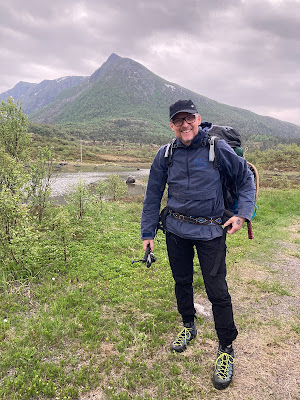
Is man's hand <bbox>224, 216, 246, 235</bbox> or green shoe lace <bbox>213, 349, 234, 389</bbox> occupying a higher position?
man's hand <bbox>224, 216, 246, 235</bbox>

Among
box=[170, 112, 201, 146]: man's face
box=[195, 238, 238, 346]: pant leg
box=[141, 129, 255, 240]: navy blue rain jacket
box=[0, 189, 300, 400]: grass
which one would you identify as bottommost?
box=[0, 189, 300, 400]: grass

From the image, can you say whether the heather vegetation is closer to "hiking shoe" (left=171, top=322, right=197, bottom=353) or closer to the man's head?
"hiking shoe" (left=171, top=322, right=197, bottom=353)

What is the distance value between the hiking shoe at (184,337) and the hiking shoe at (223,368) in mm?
567

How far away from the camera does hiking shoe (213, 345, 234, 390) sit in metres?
3.09

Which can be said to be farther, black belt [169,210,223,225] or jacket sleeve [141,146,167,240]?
jacket sleeve [141,146,167,240]

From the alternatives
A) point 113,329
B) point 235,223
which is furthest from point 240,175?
point 113,329

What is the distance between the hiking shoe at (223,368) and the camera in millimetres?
3094

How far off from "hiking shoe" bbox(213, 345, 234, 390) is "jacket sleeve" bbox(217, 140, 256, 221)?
6.36 ft

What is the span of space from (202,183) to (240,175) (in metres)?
0.53

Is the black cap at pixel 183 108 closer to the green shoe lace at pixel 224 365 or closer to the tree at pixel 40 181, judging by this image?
the green shoe lace at pixel 224 365

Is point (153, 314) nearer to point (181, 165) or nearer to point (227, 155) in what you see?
point (181, 165)

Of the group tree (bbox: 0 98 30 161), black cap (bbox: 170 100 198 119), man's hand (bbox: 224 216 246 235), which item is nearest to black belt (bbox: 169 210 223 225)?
man's hand (bbox: 224 216 246 235)

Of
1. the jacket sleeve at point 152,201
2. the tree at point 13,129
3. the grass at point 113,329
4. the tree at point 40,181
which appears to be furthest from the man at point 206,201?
the tree at point 13,129

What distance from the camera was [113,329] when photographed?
4.16 meters
